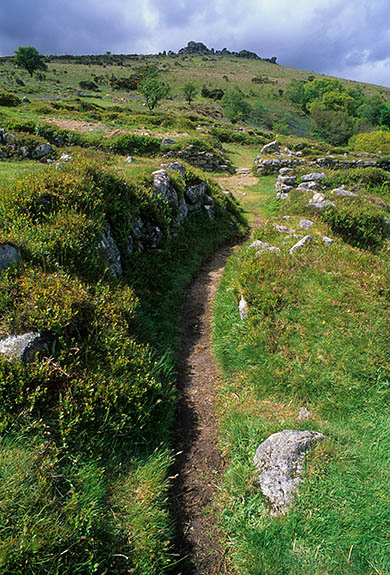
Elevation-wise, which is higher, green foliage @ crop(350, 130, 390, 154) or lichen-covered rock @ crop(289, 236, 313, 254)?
green foliage @ crop(350, 130, 390, 154)

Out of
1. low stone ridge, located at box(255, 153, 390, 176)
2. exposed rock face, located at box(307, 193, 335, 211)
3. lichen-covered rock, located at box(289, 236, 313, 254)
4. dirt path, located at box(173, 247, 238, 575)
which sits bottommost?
dirt path, located at box(173, 247, 238, 575)

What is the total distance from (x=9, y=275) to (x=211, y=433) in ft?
15.5

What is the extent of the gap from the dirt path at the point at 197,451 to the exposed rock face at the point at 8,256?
410cm

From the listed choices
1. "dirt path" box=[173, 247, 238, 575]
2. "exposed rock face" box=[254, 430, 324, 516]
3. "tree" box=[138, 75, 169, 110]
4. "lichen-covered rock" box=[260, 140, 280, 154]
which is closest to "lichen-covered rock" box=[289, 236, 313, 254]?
"dirt path" box=[173, 247, 238, 575]

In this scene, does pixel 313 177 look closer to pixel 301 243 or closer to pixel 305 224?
pixel 305 224

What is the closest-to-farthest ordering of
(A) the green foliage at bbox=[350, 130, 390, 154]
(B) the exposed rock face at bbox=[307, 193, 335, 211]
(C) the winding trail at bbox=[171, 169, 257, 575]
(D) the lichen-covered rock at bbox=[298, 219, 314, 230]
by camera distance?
(C) the winding trail at bbox=[171, 169, 257, 575] < (D) the lichen-covered rock at bbox=[298, 219, 314, 230] < (B) the exposed rock face at bbox=[307, 193, 335, 211] < (A) the green foliage at bbox=[350, 130, 390, 154]

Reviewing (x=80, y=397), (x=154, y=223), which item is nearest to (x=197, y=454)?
(x=80, y=397)

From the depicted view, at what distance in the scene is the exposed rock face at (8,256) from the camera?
204 inches

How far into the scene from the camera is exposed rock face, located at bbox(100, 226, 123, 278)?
736 cm

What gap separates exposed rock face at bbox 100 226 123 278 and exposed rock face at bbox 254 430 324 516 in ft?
17.1

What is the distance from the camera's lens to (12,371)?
4035 millimetres

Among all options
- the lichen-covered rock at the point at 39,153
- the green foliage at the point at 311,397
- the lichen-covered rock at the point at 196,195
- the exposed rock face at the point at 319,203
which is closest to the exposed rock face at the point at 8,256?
the green foliage at the point at 311,397

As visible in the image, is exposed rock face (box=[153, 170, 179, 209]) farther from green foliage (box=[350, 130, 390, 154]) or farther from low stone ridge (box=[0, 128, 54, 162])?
green foliage (box=[350, 130, 390, 154])

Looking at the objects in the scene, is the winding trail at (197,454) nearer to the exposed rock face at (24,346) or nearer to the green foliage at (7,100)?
the exposed rock face at (24,346)
